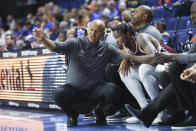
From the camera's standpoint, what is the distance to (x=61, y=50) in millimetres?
4672

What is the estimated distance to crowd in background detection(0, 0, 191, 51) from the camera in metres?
7.50

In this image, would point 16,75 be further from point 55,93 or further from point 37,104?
point 55,93

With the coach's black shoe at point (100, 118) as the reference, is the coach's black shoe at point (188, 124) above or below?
above

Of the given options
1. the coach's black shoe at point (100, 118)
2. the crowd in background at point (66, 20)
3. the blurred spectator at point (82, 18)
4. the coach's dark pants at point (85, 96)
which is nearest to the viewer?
the coach's dark pants at point (85, 96)

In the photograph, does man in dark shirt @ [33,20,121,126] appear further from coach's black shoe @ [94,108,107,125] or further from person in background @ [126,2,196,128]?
person in background @ [126,2,196,128]

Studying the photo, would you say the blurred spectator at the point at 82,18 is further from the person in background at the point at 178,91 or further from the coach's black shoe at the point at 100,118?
the person in background at the point at 178,91

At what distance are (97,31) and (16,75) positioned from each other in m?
2.69

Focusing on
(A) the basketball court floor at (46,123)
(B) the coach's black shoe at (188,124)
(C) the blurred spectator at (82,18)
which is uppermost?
(C) the blurred spectator at (82,18)

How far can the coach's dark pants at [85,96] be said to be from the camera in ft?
15.5

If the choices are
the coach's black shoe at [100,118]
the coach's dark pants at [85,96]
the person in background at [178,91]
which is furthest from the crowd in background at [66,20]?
the person in background at [178,91]

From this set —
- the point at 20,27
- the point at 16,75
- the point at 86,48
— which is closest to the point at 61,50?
the point at 86,48

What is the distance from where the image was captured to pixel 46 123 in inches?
203

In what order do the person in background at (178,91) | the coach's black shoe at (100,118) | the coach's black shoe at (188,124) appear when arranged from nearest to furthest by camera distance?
the person in background at (178,91) < the coach's black shoe at (188,124) < the coach's black shoe at (100,118)

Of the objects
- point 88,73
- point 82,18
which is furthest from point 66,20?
point 88,73
